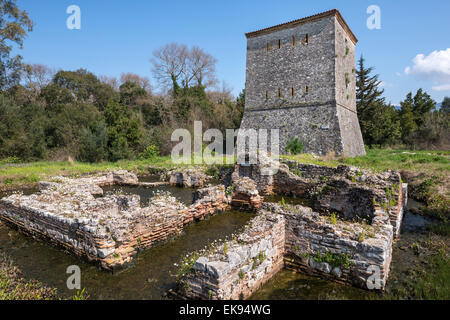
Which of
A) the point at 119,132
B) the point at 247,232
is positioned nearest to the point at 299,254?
the point at 247,232

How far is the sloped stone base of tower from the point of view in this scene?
1792 centimetres

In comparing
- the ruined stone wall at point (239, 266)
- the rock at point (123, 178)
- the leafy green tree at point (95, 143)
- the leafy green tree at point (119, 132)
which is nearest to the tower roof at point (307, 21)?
the leafy green tree at point (119, 132)

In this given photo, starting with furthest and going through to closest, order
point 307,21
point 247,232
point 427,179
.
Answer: point 307,21, point 427,179, point 247,232

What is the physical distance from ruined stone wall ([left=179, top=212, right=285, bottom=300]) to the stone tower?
14418 millimetres

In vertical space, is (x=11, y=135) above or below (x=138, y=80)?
below

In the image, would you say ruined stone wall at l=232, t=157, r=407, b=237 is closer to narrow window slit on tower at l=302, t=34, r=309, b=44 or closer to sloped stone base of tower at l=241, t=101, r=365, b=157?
sloped stone base of tower at l=241, t=101, r=365, b=157

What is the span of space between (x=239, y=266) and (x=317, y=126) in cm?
1666

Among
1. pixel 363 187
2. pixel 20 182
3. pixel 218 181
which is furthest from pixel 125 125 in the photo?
pixel 363 187

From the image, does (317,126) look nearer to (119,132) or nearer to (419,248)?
(419,248)

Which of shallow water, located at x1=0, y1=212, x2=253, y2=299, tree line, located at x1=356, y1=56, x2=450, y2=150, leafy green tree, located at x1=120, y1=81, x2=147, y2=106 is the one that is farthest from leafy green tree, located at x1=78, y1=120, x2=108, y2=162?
A: tree line, located at x1=356, y1=56, x2=450, y2=150

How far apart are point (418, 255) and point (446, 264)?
0.73 meters

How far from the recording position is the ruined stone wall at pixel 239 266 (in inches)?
147

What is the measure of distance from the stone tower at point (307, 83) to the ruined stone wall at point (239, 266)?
47.3 feet

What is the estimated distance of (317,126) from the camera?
18.6 meters
